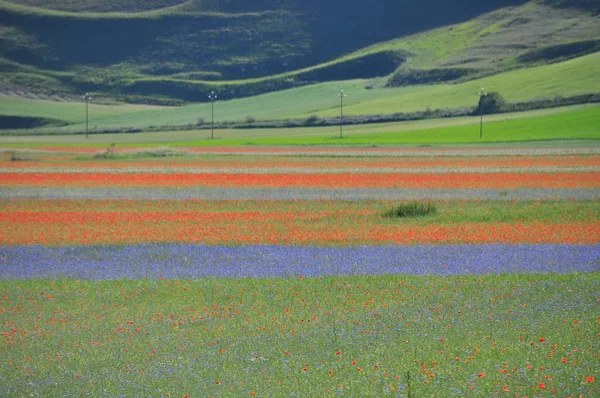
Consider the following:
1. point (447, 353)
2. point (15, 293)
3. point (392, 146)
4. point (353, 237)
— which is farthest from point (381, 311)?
point (392, 146)

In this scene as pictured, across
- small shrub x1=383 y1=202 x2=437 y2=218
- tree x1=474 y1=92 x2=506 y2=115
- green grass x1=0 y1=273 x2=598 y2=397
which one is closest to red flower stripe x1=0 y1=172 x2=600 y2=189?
small shrub x1=383 y1=202 x2=437 y2=218

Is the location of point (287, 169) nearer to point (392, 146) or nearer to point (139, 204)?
point (139, 204)

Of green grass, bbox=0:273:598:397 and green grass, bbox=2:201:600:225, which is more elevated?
green grass, bbox=2:201:600:225

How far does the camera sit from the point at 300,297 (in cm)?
1571

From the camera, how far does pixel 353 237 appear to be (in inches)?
948

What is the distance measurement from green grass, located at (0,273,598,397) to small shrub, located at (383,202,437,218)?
12.6 meters

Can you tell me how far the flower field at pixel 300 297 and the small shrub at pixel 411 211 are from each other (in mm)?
645

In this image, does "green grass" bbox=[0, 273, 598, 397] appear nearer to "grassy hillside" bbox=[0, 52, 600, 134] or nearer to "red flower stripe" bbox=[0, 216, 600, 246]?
"red flower stripe" bbox=[0, 216, 600, 246]

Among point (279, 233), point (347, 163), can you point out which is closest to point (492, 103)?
point (347, 163)

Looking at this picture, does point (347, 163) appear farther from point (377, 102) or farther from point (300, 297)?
point (377, 102)

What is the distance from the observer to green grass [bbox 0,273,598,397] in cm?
1080

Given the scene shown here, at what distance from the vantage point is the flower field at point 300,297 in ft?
36.3

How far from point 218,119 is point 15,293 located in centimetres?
14951

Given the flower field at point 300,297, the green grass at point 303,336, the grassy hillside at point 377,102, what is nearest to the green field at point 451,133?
the grassy hillside at point 377,102
